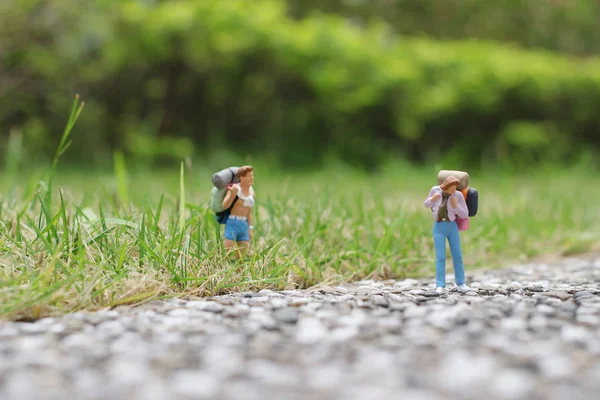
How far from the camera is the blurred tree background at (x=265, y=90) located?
751 centimetres

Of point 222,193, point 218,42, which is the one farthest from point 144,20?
point 222,193

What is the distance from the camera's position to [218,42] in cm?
778

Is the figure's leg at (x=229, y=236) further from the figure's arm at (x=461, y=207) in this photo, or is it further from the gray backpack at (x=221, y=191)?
the figure's arm at (x=461, y=207)

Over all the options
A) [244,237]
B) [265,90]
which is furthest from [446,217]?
[265,90]

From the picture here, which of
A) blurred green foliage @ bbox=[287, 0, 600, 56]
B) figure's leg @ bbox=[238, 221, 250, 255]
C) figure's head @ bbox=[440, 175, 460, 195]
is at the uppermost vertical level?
blurred green foliage @ bbox=[287, 0, 600, 56]

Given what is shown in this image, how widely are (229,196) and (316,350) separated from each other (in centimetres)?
108

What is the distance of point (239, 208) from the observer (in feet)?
8.29

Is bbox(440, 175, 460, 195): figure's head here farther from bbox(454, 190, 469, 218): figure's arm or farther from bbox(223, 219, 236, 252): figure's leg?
bbox(223, 219, 236, 252): figure's leg

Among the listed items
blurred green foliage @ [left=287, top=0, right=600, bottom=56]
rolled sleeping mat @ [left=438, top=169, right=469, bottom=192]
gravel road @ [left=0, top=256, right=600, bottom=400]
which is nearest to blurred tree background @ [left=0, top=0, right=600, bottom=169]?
rolled sleeping mat @ [left=438, top=169, right=469, bottom=192]

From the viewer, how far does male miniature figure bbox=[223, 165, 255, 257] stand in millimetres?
2506

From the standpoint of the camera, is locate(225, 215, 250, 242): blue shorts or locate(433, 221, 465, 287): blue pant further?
locate(225, 215, 250, 242): blue shorts

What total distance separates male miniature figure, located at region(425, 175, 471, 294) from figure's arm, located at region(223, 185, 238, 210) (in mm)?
753

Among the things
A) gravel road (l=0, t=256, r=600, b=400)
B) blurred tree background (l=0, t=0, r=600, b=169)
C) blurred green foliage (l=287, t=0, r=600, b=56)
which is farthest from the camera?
blurred green foliage (l=287, t=0, r=600, b=56)

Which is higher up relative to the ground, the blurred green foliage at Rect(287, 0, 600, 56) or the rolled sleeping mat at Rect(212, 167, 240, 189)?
the blurred green foliage at Rect(287, 0, 600, 56)
